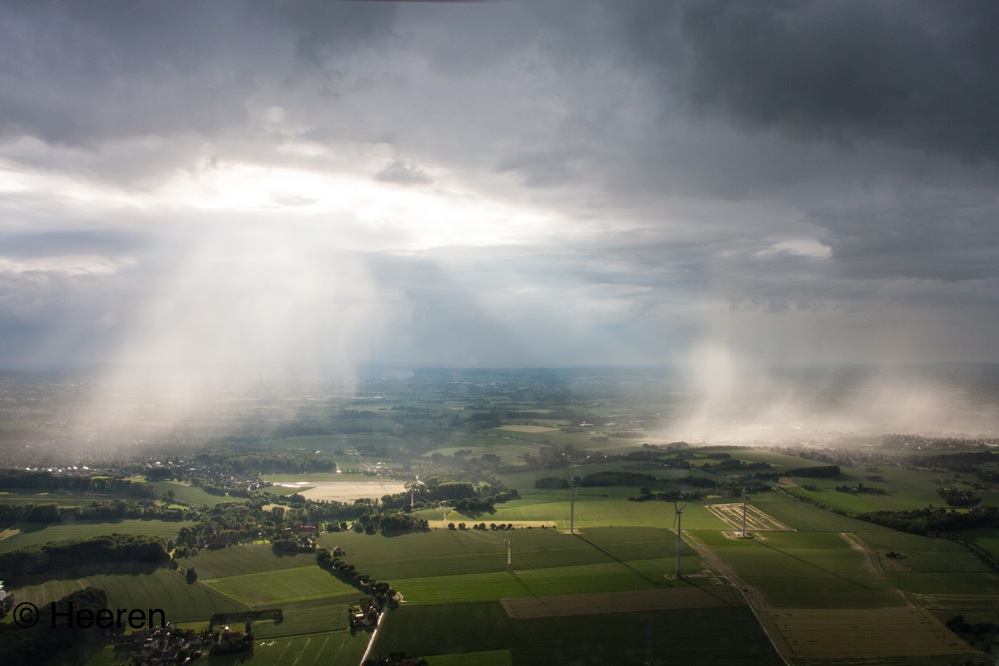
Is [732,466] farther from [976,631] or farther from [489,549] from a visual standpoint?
[976,631]

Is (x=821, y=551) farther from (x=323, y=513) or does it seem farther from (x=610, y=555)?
(x=323, y=513)

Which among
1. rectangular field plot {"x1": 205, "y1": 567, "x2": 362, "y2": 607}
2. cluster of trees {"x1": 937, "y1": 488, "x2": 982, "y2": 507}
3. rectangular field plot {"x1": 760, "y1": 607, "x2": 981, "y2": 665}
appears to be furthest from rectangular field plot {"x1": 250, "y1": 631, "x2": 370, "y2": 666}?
cluster of trees {"x1": 937, "y1": 488, "x2": 982, "y2": 507}

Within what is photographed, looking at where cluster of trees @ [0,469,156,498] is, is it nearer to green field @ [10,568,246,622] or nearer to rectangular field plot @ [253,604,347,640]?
green field @ [10,568,246,622]

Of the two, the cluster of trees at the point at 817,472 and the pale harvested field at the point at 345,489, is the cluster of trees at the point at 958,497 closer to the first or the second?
the cluster of trees at the point at 817,472

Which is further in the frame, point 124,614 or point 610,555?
point 610,555

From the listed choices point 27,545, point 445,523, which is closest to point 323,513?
point 445,523

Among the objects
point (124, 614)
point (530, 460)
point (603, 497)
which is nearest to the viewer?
point (124, 614)

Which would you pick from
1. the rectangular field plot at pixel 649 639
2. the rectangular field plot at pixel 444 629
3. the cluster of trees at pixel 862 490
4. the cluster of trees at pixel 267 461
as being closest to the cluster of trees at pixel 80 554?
the rectangular field plot at pixel 444 629
